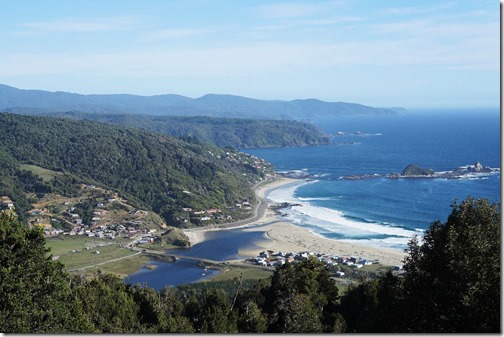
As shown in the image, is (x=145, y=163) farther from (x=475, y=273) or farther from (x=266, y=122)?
(x=266, y=122)

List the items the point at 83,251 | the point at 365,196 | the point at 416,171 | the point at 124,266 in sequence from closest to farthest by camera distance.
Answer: the point at 124,266 → the point at 83,251 → the point at 365,196 → the point at 416,171

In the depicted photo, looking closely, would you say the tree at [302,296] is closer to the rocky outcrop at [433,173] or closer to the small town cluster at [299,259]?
the small town cluster at [299,259]

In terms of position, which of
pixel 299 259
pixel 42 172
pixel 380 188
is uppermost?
pixel 42 172

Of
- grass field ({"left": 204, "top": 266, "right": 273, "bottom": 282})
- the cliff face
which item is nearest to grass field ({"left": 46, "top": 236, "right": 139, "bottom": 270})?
grass field ({"left": 204, "top": 266, "right": 273, "bottom": 282})

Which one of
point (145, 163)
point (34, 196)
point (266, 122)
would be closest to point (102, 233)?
point (34, 196)

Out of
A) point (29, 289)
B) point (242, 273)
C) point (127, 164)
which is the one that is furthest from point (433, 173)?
point (29, 289)

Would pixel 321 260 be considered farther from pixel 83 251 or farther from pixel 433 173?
pixel 433 173
